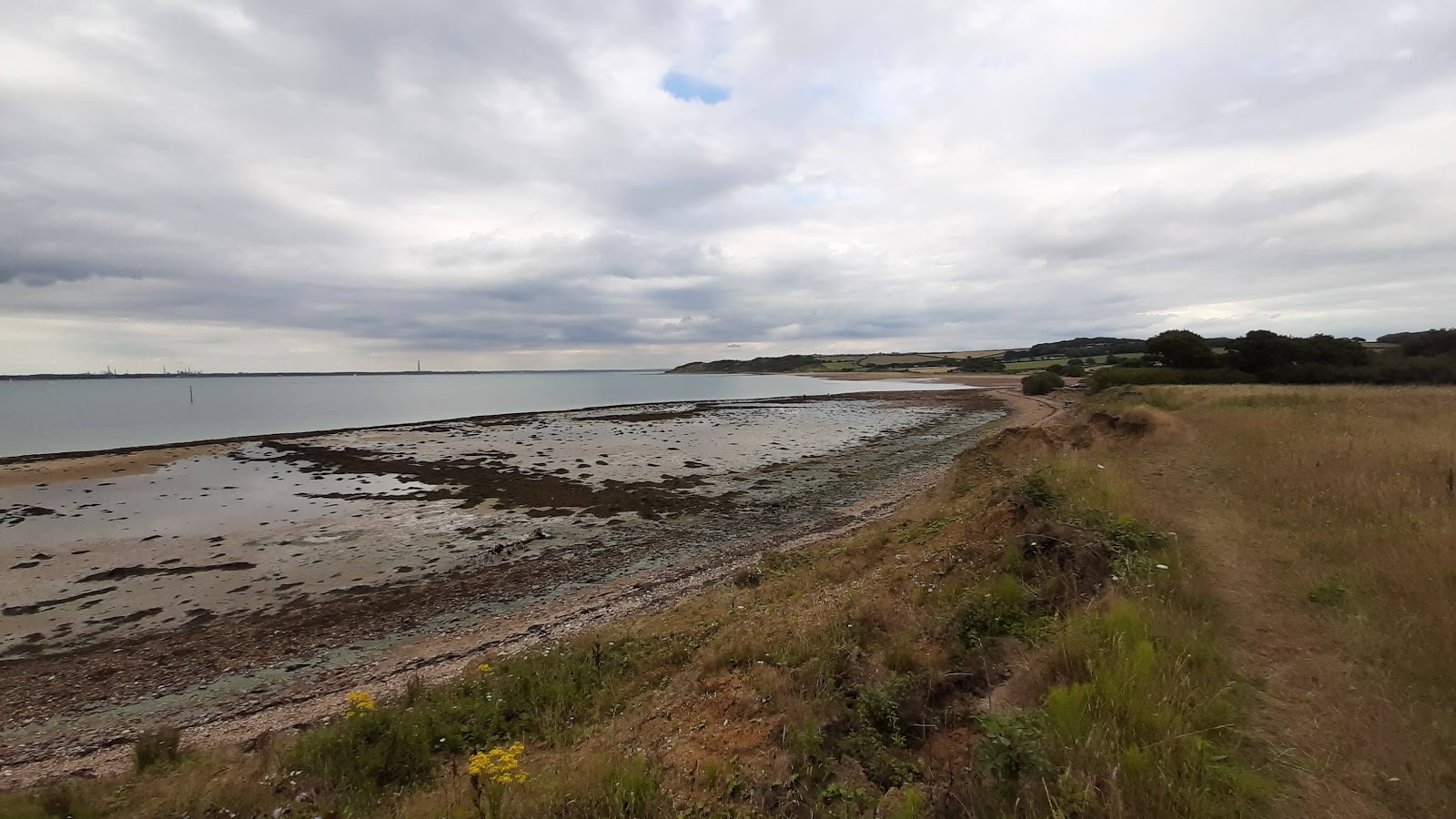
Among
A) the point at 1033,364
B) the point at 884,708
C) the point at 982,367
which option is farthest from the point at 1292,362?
the point at 982,367

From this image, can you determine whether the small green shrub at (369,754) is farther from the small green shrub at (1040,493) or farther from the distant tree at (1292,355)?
the distant tree at (1292,355)

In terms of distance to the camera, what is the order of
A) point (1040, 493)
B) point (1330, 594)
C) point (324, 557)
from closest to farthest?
point (1330, 594) < point (1040, 493) < point (324, 557)

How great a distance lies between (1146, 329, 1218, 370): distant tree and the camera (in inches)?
1957

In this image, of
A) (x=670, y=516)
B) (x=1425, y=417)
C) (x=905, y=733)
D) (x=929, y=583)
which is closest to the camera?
(x=905, y=733)

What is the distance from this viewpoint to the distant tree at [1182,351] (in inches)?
1957

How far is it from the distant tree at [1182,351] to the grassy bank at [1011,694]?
4708 centimetres

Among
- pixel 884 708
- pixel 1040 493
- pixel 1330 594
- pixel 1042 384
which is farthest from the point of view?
pixel 1042 384

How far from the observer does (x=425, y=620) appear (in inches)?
536

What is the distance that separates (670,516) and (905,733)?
17852mm

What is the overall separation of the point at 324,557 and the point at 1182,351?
6274 cm

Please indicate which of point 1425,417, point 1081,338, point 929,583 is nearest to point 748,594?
point 929,583

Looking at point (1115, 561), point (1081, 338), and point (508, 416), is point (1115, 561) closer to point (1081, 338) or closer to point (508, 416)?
point (508, 416)

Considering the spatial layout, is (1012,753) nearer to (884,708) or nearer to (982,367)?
(884,708)

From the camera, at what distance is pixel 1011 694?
5.25m
